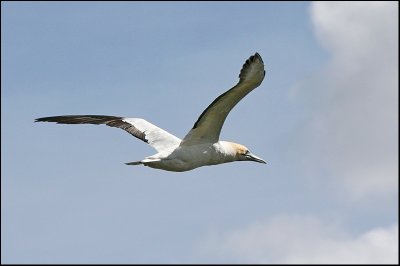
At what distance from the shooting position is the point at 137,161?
23.0m

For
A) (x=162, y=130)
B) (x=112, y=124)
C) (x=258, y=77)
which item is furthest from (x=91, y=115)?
(x=258, y=77)

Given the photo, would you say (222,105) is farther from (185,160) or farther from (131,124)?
(131,124)

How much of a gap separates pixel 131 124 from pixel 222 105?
14.6 feet

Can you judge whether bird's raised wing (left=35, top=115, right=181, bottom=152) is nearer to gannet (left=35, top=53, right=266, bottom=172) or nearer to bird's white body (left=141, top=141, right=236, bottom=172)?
gannet (left=35, top=53, right=266, bottom=172)

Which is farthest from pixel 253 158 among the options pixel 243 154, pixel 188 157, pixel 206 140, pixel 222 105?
pixel 222 105

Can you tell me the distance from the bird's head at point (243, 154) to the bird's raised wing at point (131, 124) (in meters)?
1.71

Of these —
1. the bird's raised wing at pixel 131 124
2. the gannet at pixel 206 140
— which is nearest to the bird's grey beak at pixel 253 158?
the gannet at pixel 206 140

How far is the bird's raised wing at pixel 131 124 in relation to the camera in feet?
84.1

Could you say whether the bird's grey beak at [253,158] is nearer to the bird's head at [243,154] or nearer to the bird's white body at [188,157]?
the bird's head at [243,154]

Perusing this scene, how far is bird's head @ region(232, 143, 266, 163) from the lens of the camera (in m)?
26.0

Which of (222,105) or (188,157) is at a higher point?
(222,105)

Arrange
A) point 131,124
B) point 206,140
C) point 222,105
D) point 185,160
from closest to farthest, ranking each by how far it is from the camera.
A: point 222,105, point 185,160, point 206,140, point 131,124

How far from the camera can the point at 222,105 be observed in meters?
23.5

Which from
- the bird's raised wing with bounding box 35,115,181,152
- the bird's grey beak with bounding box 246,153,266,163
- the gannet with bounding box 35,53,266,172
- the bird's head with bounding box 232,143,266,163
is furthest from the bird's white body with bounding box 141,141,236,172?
the bird's grey beak with bounding box 246,153,266,163
